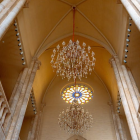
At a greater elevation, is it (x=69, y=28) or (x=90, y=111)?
(x=69, y=28)

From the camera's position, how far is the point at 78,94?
14.8 metres

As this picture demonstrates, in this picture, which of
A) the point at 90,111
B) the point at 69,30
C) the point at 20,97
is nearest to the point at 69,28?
the point at 69,30

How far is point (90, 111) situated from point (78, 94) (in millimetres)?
1787

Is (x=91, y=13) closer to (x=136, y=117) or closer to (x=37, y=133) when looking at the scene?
(x=136, y=117)

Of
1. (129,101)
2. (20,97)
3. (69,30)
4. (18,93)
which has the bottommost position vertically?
(129,101)

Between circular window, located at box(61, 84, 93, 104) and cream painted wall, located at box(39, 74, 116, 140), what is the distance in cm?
34

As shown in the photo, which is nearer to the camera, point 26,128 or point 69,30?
point 26,128

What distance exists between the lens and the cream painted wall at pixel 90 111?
12.1 m

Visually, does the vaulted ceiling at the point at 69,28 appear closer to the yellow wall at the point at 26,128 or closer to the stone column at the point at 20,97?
the yellow wall at the point at 26,128

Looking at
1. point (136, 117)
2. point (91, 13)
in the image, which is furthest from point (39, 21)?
point (136, 117)

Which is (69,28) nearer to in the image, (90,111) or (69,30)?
(69,30)


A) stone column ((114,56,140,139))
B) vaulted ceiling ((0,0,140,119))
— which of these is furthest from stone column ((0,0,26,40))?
stone column ((114,56,140,139))

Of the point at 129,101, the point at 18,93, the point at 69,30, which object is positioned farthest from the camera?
the point at 69,30

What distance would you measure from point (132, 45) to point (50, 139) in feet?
24.0
